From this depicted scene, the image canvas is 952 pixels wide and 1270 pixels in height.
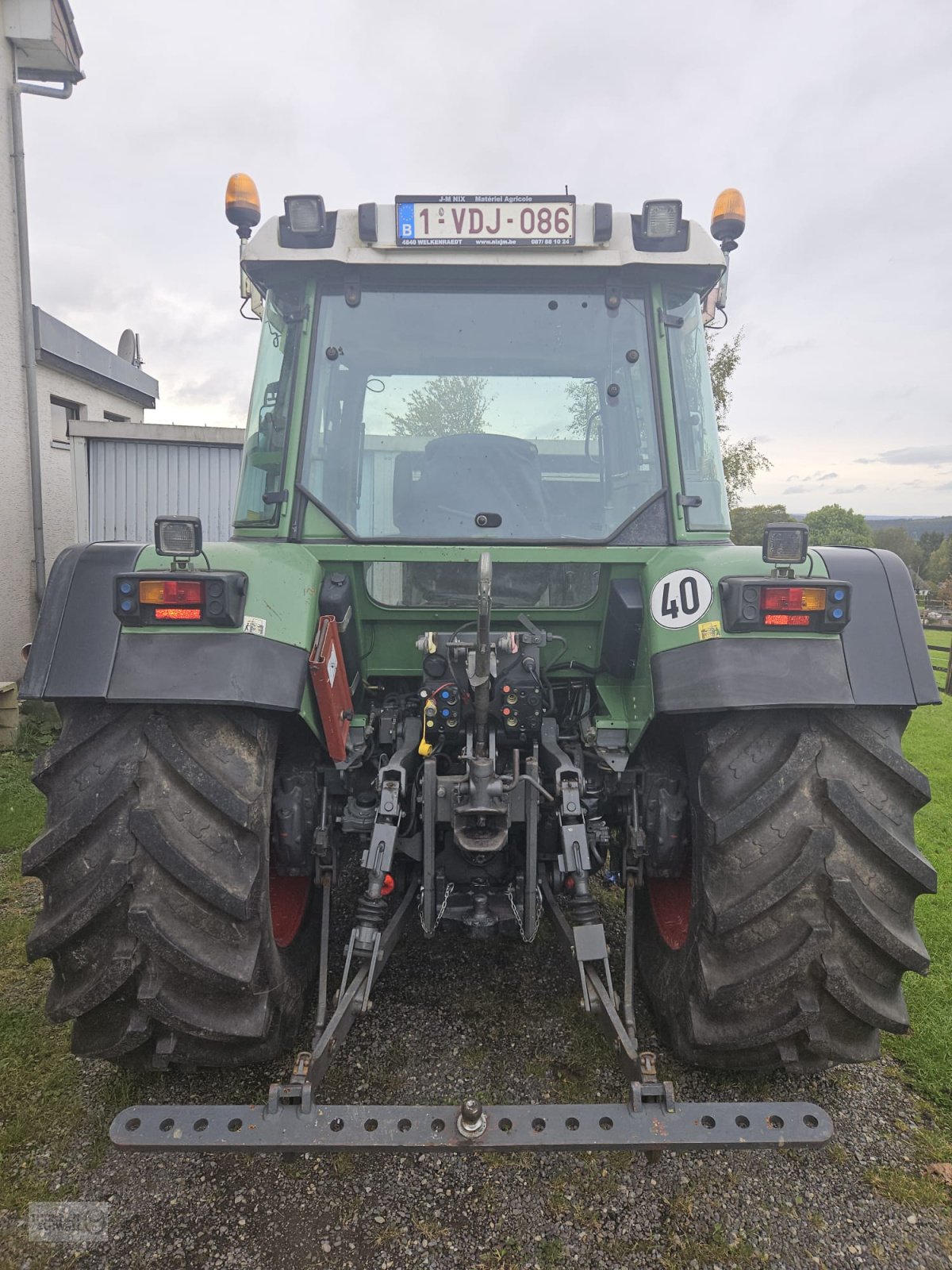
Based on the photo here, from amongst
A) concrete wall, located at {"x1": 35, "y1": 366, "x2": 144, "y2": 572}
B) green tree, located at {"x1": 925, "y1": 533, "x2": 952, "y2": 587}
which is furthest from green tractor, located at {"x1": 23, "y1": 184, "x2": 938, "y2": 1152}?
green tree, located at {"x1": 925, "y1": 533, "x2": 952, "y2": 587}

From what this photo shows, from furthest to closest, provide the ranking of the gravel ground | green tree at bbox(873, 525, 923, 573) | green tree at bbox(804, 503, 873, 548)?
green tree at bbox(873, 525, 923, 573), green tree at bbox(804, 503, 873, 548), the gravel ground

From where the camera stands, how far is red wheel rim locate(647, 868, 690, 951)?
2.56 meters

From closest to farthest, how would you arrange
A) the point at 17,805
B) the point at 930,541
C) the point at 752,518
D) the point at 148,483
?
1. the point at 17,805
2. the point at 148,483
3. the point at 752,518
4. the point at 930,541

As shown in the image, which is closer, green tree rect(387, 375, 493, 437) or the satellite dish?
green tree rect(387, 375, 493, 437)

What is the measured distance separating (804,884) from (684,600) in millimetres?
840

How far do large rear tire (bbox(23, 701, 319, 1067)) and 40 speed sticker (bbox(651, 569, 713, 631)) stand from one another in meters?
1.24

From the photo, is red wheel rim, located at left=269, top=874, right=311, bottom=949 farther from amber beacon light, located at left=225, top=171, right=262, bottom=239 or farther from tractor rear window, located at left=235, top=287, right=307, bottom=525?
amber beacon light, located at left=225, top=171, right=262, bottom=239

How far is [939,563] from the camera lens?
45.5 metres

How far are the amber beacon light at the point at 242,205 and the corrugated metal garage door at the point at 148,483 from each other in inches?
243

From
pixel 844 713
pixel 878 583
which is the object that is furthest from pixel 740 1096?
pixel 878 583

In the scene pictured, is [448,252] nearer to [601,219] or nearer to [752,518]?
[601,219]

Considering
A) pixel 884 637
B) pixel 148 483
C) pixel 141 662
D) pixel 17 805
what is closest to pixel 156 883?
pixel 141 662

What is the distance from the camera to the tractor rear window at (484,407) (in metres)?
2.69

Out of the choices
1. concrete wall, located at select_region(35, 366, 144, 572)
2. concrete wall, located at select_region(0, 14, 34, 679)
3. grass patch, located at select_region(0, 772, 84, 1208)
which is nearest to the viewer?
grass patch, located at select_region(0, 772, 84, 1208)
